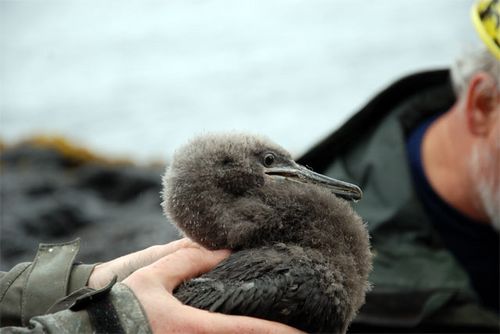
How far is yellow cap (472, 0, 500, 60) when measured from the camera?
5305 millimetres

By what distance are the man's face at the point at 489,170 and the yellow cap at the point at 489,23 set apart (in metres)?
0.57

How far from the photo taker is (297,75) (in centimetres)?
2011

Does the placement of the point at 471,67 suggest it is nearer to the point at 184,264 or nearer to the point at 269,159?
the point at 269,159

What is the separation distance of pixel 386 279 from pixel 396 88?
153 centimetres

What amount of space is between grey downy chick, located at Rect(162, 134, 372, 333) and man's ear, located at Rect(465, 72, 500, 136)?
106 inches

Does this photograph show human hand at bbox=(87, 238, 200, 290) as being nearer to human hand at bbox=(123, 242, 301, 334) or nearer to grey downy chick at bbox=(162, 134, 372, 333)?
grey downy chick at bbox=(162, 134, 372, 333)

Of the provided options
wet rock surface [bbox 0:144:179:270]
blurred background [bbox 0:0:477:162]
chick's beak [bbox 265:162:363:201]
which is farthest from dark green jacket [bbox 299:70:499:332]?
blurred background [bbox 0:0:477:162]

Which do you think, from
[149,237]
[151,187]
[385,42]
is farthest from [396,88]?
[385,42]

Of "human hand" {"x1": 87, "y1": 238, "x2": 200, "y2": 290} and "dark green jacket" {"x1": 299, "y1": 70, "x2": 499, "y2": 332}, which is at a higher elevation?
"human hand" {"x1": 87, "y1": 238, "x2": 200, "y2": 290}

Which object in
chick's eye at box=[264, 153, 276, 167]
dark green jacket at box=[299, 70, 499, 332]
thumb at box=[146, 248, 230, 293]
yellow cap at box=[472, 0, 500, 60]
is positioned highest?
yellow cap at box=[472, 0, 500, 60]

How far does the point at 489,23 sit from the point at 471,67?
0.61 metres

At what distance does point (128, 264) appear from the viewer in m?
3.24

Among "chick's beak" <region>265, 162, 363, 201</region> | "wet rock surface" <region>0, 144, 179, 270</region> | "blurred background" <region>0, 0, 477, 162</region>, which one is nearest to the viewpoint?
"chick's beak" <region>265, 162, 363, 201</region>

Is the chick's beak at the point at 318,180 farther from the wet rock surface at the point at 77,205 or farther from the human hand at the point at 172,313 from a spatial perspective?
the wet rock surface at the point at 77,205
